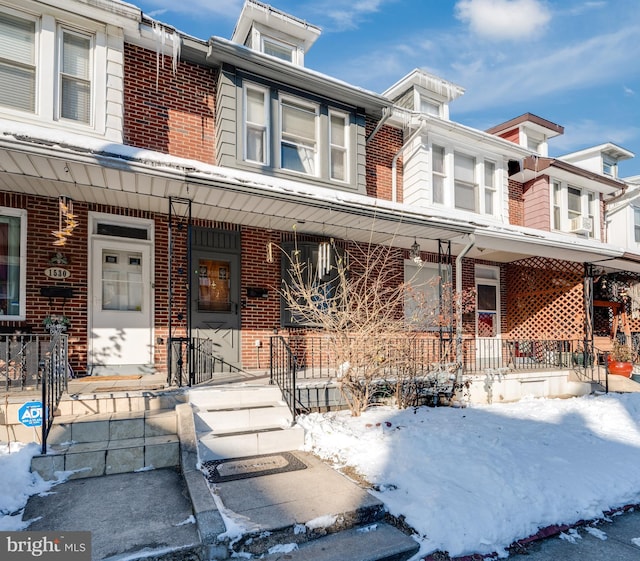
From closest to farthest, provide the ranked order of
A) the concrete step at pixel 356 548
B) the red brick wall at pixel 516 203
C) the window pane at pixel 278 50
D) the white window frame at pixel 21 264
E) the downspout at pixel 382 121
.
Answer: the concrete step at pixel 356 548, the white window frame at pixel 21 264, the downspout at pixel 382 121, the window pane at pixel 278 50, the red brick wall at pixel 516 203

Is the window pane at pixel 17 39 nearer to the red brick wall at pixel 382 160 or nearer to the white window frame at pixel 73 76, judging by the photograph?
the white window frame at pixel 73 76

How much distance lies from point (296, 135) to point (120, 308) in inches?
194

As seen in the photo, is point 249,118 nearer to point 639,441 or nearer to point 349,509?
point 349,509

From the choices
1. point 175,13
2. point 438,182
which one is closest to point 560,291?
point 438,182

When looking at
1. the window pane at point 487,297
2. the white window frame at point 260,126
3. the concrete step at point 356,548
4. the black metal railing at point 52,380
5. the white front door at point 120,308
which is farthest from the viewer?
the window pane at point 487,297

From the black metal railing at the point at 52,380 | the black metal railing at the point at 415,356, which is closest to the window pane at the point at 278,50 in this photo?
the black metal railing at the point at 415,356

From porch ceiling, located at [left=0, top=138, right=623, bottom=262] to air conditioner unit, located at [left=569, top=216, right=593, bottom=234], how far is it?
4.09 meters

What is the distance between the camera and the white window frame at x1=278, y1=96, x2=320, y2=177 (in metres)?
8.77

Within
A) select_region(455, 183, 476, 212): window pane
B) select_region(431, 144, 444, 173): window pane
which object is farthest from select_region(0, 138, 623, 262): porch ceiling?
select_region(431, 144, 444, 173): window pane

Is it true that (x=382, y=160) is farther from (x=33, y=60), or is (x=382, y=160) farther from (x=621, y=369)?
(x=621, y=369)

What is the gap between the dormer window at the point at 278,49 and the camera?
9875 mm

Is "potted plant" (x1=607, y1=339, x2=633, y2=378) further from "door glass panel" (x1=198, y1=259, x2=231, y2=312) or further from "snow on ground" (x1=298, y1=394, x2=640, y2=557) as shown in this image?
"door glass panel" (x1=198, y1=259, x2=231, y2=312)

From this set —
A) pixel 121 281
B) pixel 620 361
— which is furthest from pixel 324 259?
pixel 620 361

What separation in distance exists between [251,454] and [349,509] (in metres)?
1.78
